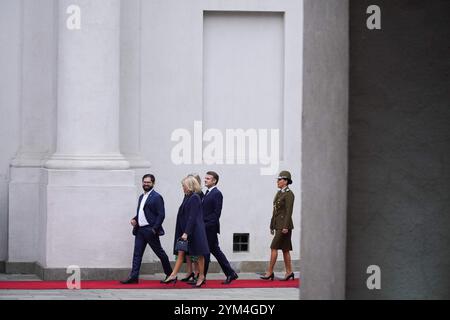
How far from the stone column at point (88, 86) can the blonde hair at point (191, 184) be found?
2.04m

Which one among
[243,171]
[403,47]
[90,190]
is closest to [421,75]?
[403,47]

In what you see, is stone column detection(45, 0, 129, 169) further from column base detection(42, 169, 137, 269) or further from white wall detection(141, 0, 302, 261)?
white wall detection(141, 0, 302, 261)

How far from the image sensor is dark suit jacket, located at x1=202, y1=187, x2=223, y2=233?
19.3 metres

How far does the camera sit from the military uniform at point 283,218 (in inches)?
782

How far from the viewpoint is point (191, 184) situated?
1873cm

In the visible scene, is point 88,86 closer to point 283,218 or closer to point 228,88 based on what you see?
point 228,88

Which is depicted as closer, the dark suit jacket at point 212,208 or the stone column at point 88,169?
the dark suit jacket at point 212,208

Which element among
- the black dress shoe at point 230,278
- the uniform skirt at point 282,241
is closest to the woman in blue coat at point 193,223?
the black dress shoe at point 230,278

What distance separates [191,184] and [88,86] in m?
2.91

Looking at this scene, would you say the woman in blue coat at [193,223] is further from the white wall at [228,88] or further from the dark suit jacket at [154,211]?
the white wall at [228,88]

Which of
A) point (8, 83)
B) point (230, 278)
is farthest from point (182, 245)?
point (8, 83)

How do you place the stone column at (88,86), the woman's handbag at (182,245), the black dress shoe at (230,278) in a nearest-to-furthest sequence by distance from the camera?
the woman's handbag at (182,245), the black dress shoe at (230,278), the stone column at (88,86)

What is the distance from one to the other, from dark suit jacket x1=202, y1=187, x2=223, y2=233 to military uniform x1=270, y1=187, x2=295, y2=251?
1173 mm

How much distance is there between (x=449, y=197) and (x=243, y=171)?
47.4ft
